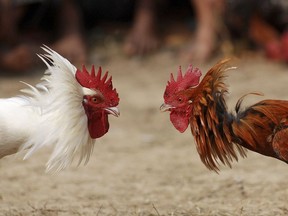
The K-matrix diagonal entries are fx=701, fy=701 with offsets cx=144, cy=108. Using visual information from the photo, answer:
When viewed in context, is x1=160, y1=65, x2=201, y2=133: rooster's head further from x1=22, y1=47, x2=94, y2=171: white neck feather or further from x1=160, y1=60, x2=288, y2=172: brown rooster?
x1=22, y1=47, x2=94, y2=171: white neck feather

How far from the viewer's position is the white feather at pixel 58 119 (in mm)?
3928

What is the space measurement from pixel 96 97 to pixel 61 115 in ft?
0.77

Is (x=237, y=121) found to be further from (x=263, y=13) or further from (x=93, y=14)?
(x=93, y=14)

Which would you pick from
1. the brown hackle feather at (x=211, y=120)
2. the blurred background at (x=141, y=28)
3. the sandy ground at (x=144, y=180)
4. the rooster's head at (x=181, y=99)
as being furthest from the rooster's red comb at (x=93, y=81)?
the blurred background at (x=141, y=28)

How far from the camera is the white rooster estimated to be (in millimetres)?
3932

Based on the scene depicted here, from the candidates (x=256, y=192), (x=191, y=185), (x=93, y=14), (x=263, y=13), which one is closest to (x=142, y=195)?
(x=191, y=185)

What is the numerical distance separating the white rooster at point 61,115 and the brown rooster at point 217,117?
0.39m

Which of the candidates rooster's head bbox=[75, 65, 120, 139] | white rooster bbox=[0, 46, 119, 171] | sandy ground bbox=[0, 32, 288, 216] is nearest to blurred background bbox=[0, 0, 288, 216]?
sandy ground bbox=[0, 32, 288, 216]

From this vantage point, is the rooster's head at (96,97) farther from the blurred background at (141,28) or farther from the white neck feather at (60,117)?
the blurred background at (141,28)

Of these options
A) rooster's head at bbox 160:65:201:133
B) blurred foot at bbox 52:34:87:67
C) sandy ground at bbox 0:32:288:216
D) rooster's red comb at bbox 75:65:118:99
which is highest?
blurred foot at bbox 52:34:87:67

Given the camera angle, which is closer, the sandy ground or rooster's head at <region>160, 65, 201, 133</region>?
rooster's head at <region>160, 65, 201, 133</region>

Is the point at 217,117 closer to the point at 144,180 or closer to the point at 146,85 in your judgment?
the point at 144,180

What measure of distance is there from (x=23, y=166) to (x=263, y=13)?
5070mm

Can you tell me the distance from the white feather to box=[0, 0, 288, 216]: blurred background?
328mm
